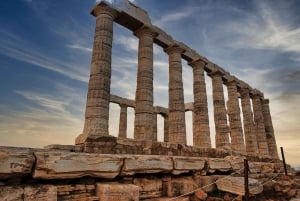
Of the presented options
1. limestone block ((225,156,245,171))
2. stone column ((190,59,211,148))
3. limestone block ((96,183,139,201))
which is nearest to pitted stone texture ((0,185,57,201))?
limestone block ((96,183,139,201))

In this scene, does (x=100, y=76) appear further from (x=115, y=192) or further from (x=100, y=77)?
(x=115, y=192)

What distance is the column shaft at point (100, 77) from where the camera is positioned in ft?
40.5

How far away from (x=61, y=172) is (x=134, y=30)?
13514mm

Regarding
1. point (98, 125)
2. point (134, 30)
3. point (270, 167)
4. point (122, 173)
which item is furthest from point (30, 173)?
point (134, 30)

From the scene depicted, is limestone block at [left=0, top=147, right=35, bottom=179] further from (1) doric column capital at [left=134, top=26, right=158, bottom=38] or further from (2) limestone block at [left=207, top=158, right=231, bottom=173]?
(1) doric column capital at [left=134, top=26, right=158, bottom=38]

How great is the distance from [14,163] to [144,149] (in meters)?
6.73

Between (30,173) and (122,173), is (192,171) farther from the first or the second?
(30,173)

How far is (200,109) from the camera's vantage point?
18828mm

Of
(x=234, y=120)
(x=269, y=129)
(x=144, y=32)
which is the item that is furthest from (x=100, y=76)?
(x=269, y=129)

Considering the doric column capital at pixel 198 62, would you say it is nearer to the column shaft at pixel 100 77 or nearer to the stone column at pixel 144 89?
the stone column at pixel 144 89

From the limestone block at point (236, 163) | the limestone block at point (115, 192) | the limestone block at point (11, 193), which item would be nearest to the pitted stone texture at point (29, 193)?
the limestone block at point (11, 193)

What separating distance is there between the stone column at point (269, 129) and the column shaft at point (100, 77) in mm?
21883

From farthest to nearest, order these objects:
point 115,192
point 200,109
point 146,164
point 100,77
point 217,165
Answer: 1. point 200,109
2. point 100,77
3. point 217,165
4. point 146,164
5. point 115,192

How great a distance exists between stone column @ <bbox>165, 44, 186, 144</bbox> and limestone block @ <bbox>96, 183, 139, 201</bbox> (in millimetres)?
11503
